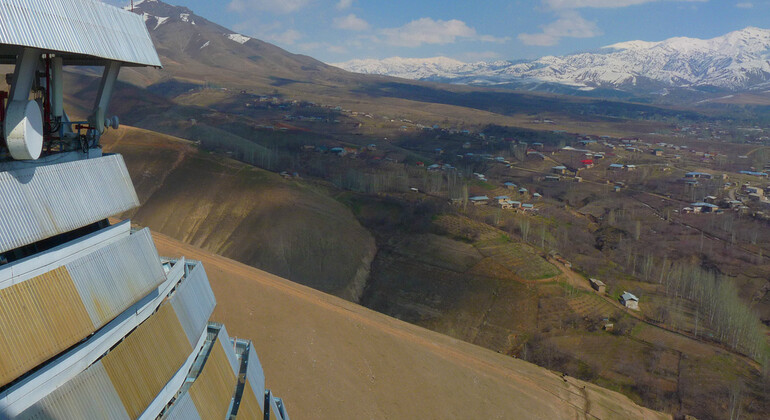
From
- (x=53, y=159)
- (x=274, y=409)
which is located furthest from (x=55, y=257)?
(x=274, y=409)

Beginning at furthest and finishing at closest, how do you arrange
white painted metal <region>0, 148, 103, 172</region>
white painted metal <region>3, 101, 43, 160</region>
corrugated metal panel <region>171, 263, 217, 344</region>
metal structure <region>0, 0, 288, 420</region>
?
corrugated metal panel <region>171, 263, 217, 344</region>, white painted metal <region>0, 148, 103, 172</region>, white painted metal <region>3, 101, 43, 160</region>, metal structure <region>0, 0, 288, 420</region>

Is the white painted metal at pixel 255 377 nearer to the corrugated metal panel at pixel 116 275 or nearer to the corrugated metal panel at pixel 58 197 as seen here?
the corrugated metal panel at pixel 116 275

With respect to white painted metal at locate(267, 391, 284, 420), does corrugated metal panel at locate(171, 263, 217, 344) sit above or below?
above

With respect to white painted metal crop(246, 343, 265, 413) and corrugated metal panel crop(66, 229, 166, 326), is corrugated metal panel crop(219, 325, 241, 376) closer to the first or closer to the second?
white painted metal crop(246, 343, 265, 413)

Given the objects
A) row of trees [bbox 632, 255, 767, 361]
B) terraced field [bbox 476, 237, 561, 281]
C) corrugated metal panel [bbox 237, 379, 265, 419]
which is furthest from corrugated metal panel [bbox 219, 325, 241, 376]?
row of trees [bbox 632, 255, 767, 361]

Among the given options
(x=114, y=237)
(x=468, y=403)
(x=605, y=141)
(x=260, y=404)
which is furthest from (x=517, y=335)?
(x=605, y=141)

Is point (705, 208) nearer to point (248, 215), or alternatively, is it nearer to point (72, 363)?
point (248, 215)

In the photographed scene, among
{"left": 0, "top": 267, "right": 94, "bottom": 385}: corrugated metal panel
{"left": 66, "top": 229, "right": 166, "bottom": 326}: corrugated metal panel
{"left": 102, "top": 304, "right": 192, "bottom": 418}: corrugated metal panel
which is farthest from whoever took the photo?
{"left": 102, "top": 304, "right": 192, "bottom": 418}: corrugated metal panel

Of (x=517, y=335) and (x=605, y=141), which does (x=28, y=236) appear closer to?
(x=517, y=335)
